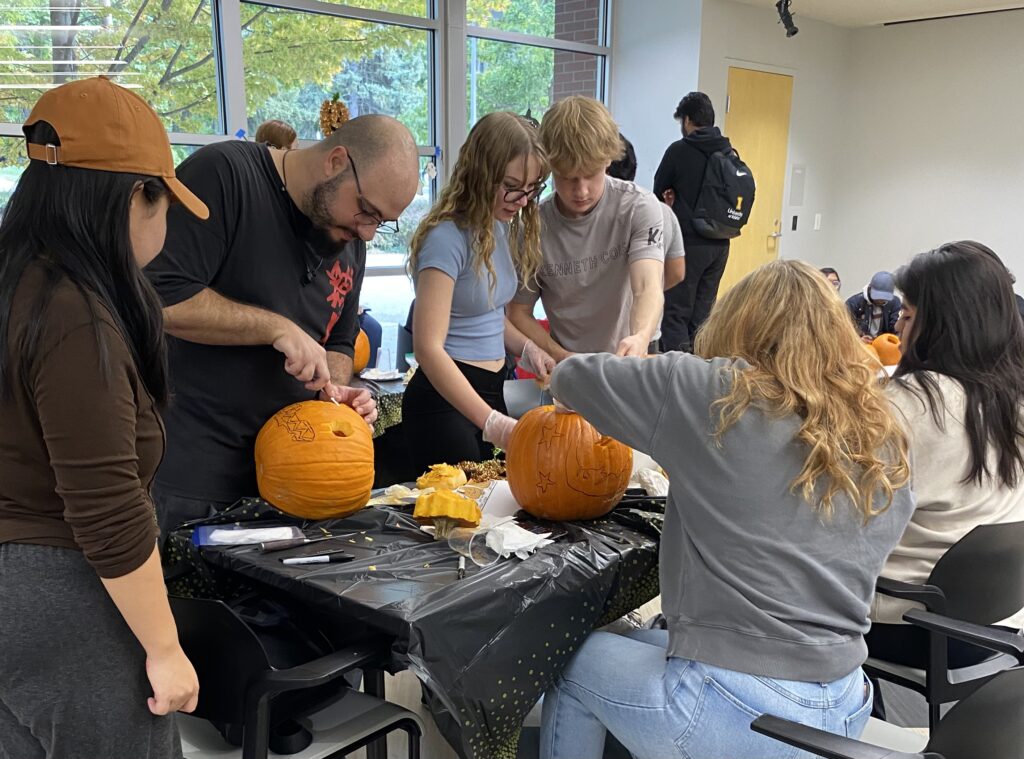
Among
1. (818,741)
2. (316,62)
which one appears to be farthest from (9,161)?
(818,741)

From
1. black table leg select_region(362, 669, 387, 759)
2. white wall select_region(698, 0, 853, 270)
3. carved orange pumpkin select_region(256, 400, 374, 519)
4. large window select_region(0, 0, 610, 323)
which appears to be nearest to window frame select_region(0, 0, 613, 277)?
large window select_region(0, 0, 610, 323)

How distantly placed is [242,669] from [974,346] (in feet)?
5.35

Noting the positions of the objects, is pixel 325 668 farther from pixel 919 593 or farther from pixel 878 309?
pixel 878 309

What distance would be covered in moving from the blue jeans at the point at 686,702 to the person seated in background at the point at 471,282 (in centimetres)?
55

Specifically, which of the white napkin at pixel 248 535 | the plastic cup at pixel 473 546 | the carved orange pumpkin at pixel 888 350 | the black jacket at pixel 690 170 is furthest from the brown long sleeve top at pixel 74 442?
the black jacket at pixel 690 170

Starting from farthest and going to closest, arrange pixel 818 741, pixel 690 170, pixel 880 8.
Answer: pixel 880 8, pixel 690 170, pixel 818 741

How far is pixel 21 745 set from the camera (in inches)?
40.8

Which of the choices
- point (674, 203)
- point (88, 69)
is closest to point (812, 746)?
point (674, 203)

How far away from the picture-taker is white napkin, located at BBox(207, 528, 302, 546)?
4.72 feet

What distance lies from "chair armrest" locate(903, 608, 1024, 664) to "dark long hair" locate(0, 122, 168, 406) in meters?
1.47

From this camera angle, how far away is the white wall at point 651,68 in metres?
6.09

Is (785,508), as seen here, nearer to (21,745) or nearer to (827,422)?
(827,422)

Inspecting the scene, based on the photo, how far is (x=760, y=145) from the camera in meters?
6.77

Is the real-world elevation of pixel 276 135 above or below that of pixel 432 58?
below
